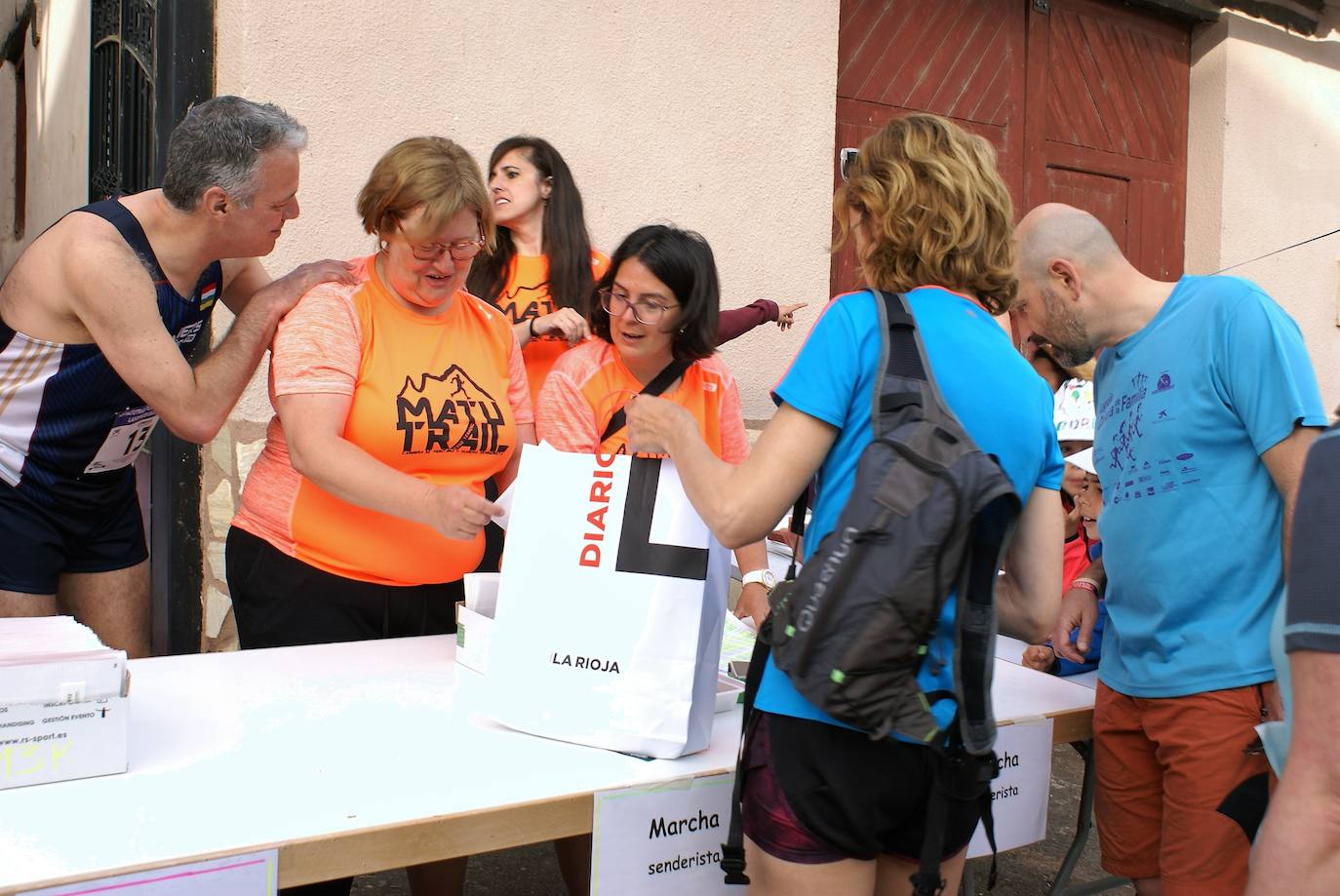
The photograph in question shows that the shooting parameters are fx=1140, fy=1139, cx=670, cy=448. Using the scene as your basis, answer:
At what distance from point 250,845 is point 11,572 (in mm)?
1153

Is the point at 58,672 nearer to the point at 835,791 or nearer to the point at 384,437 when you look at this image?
the point at 384,437

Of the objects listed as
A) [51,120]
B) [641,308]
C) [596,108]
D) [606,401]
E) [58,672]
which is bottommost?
[58,672]

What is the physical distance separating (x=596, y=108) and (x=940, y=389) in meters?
3.24

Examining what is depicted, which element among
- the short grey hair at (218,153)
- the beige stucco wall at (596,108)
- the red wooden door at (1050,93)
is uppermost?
the red wooden door at (1050,93)

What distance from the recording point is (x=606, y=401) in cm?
235

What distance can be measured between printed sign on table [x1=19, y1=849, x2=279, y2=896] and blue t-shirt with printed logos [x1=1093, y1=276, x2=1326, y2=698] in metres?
1.43

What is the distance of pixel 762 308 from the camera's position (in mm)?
3828

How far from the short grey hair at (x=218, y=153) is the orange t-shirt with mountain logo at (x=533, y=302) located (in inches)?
39.2

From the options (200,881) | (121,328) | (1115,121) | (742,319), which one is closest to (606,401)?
(121,328)

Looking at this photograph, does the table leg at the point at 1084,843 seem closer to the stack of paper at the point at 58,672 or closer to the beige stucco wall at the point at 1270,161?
the stack of paper at the point at 58,672

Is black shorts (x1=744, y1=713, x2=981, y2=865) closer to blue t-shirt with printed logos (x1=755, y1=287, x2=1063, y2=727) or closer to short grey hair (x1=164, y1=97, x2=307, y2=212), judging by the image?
blue t-shirt with printed logos (x1=755, y1=287, x2=1063, y2=727)

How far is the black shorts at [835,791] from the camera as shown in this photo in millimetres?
1383

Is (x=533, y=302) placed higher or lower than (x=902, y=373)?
higher

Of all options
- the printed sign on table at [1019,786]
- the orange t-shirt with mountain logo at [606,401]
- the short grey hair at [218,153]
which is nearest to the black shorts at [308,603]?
the orange t-shirt with mountain logo at [606,401]
